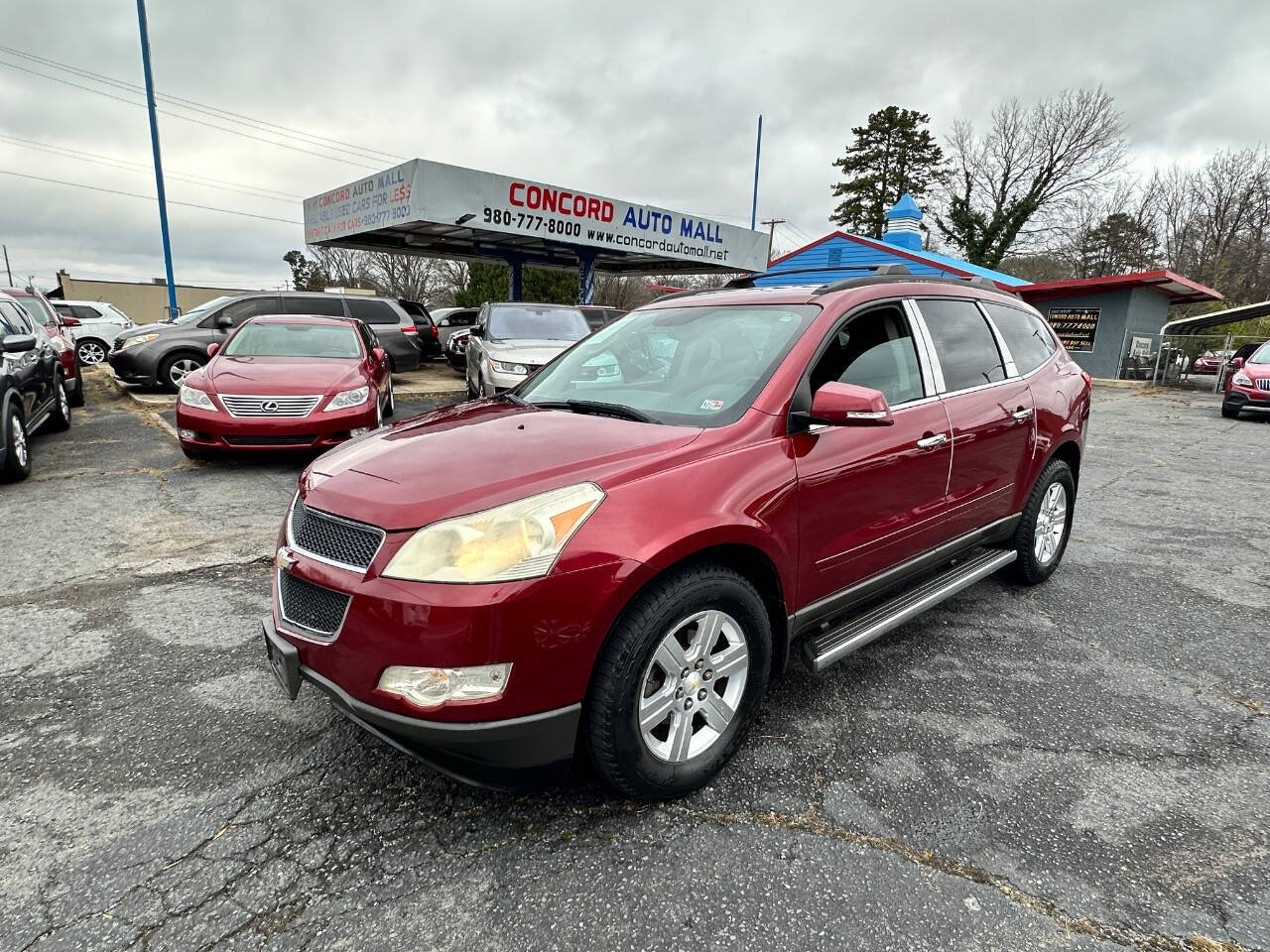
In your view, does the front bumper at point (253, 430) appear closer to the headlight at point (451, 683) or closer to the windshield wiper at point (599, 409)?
the windshield wiper at point (599, 409)

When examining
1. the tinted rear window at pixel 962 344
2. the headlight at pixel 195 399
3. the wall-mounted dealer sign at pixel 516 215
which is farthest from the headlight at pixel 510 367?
the tinted rear window at pixel 962 344

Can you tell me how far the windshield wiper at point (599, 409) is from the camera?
2.61 meters

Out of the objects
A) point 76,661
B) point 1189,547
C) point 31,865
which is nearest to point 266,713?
point 31,865

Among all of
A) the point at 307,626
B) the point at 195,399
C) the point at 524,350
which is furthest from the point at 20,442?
the point at 307,626

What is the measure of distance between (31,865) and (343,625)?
1.13m

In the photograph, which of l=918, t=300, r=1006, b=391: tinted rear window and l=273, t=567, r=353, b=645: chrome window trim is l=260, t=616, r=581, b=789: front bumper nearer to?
l=273, t=567, r=353, b=645: chrome window trim

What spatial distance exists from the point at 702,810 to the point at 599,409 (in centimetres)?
149

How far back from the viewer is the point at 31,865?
2.01 meters

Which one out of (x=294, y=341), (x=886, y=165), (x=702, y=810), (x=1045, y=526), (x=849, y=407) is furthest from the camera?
(x=886, y=165)

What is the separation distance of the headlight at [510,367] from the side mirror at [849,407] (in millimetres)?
7643

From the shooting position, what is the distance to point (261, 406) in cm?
642

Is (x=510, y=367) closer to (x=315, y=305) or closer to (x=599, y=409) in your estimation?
(x=315, y=305)

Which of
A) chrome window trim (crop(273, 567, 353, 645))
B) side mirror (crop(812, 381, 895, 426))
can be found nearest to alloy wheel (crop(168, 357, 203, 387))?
chrome window trim (crop(273, 567, 353, 645))

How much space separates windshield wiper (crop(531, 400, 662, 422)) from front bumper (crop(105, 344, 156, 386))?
1151 centimetres
